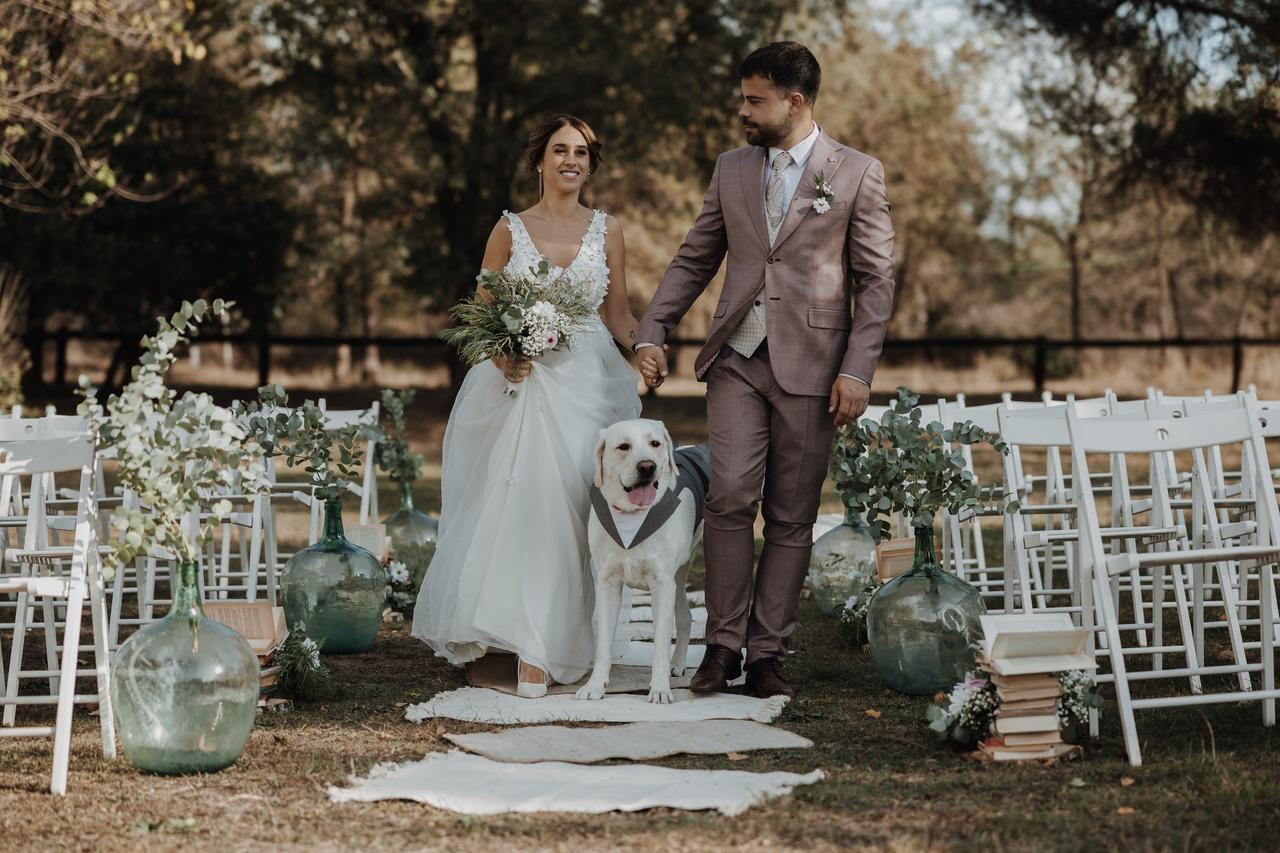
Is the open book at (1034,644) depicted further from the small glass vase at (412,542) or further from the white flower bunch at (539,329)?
the small glass vase at (412,542)

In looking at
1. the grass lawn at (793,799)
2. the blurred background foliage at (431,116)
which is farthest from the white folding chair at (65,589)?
the blurred background foliage at (431,116)

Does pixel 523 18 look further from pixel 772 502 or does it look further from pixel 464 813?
pixel 464 813

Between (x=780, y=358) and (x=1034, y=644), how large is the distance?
148cm

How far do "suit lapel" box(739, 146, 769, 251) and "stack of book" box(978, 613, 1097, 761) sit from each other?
5.76ft

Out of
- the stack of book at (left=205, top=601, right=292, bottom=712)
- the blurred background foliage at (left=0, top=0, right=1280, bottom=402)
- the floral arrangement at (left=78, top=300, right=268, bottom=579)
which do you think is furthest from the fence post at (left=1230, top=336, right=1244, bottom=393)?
the floral arrangement at (left=78, top=300, right=268, bottom=579)

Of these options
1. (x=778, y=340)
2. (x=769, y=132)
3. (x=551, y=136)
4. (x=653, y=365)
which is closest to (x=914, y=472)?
(x=778, y=340)

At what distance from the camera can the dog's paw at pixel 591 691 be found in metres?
5.17

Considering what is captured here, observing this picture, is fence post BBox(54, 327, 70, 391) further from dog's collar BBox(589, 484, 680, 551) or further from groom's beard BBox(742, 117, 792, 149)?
groom's beard BBox(742, 117, 792, 149)

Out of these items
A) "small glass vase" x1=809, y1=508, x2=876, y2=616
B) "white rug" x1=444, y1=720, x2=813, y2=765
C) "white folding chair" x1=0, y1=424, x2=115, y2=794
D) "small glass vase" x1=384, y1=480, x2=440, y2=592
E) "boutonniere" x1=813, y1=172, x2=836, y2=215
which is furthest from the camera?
"small glass vase" x1=384, y1=480, x2=440, y2=592

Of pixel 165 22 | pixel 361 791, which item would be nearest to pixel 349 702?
pixel 361 791

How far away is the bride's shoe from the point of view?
208 inches

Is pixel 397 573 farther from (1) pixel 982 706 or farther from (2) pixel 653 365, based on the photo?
(1) pixel 982 706

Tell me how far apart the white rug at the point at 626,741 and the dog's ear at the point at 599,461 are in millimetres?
923

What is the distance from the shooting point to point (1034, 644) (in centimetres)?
430
